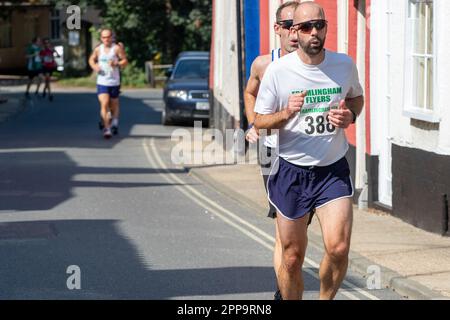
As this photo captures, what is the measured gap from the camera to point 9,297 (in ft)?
29.8

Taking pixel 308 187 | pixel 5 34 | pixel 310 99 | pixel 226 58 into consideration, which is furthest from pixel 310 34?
pixel 5 34

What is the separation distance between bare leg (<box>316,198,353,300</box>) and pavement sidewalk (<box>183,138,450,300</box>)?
1.60 m

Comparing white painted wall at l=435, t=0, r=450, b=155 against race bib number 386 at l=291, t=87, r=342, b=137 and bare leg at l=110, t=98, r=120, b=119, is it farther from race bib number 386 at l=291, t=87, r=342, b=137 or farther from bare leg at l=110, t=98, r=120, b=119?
bare leg at l=110, t=98, r=120, b=119

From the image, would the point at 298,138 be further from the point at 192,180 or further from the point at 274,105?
the point at 192,180

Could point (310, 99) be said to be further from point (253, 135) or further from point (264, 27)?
point (264, 27)

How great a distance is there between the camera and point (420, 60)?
43.5ft

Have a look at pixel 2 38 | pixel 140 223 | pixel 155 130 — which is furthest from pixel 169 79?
pixel 2 38

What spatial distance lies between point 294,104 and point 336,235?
2.88 feet

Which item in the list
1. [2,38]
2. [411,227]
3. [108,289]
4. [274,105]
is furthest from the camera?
[2,38]

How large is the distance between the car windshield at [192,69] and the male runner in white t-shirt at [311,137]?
21.6 metres

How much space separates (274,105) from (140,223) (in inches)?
224

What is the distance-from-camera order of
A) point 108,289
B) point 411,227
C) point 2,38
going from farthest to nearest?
point 2,38, point 411,227, point 108,289
